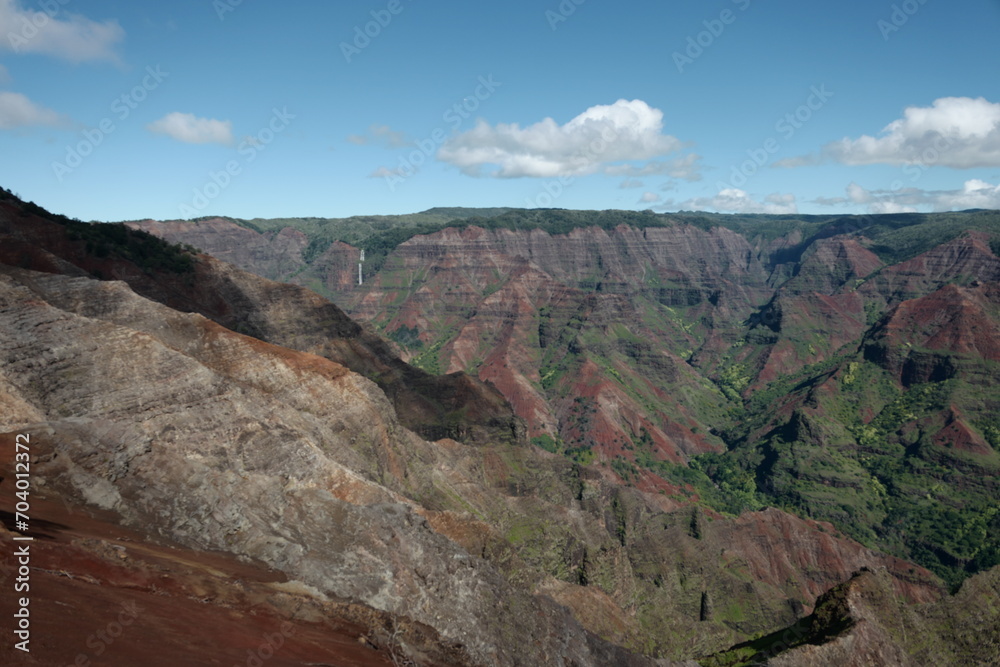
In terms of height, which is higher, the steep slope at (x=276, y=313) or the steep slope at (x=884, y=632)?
the steep slope at (x=276, y=313)

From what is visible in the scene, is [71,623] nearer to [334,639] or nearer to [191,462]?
[334,639]

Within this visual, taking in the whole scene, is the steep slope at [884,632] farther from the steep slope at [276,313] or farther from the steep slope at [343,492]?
the steep slope at [276,313]

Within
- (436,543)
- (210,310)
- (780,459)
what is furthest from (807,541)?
(210,310)

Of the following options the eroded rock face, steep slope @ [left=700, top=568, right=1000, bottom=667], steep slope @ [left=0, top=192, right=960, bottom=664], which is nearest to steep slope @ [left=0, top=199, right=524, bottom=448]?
steep slope @ [left=0, top=192, right=960, bottom=664]

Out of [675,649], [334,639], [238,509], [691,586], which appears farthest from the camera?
[691,586]

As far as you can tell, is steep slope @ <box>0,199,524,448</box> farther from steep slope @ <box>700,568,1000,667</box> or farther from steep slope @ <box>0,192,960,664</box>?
steep slope @ <box>700,568,1000,667</box>

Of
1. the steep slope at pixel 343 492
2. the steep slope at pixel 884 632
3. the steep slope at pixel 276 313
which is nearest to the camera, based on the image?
the steep slope at pixel 343 492

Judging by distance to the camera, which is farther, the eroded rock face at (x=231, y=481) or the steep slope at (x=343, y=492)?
the steep slope at (x=343, y=492)

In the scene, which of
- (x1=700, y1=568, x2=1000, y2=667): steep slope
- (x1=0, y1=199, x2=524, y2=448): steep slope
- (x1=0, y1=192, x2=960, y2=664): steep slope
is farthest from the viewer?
(x1=0, y1=199, x2=524, y2=448): steep slope

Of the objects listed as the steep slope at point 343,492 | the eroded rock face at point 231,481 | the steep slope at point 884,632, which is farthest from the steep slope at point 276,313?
the steep slope at point 884,632

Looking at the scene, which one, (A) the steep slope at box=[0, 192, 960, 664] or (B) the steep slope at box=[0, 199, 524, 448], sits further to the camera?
(B) the steep slope at box=[0, 199, 524, 448]

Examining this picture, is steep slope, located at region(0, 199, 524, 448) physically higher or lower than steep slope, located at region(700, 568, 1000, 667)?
higher
